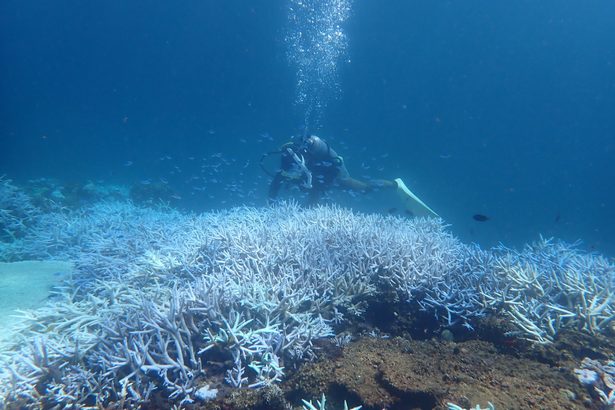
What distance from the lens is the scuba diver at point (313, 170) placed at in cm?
978

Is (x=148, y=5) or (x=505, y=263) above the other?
(x=148, y=5)

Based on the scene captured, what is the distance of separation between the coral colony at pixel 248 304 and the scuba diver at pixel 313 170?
390 cm

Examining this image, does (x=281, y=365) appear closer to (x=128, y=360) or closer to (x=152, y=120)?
(x=128, y=360)

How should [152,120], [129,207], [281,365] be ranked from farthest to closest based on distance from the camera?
[152,120]
[129,207]
[281,365]

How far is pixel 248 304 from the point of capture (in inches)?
131

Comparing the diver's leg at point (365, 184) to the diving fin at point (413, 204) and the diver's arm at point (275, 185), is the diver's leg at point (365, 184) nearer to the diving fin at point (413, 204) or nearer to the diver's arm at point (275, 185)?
the diving fin at point (413, 204)

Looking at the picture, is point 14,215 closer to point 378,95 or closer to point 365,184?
point 365,184

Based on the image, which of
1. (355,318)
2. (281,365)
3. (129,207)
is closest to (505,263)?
(355,318)

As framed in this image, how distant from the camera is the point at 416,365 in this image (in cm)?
287

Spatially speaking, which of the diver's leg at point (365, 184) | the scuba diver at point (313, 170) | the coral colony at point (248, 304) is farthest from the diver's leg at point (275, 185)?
the coral colony at point (248, 304)

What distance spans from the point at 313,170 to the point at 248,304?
7609 millimetres

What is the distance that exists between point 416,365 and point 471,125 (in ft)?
297

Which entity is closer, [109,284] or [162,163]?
[109,284]

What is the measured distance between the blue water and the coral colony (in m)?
38.4
